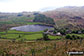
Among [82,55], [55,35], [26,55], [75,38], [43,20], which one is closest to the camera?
[82,55]

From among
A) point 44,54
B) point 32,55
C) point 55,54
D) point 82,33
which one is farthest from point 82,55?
point 82,33

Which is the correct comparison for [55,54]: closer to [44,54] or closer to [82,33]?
[44,54]

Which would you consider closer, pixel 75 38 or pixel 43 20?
pixel 75 38

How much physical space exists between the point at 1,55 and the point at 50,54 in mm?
12136

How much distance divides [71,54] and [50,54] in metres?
5.10

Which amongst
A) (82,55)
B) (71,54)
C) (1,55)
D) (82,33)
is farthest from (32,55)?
(82,33)

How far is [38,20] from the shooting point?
99312 millimetres

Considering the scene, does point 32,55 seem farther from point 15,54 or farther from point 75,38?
point 75,38

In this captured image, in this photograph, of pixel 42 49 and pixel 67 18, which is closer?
pixel 42 49

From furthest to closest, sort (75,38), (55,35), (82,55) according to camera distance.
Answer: (55,35) < (75,38) < (82,55)

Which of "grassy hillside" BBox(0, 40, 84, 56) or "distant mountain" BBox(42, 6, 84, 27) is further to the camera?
"distant mountain" BBox(42, 6, 84, 27)

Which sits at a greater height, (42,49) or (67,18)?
(67,18)

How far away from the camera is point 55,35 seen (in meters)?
47.7

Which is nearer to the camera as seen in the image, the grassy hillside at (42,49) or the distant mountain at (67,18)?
the grassy hillside at (42,49)
